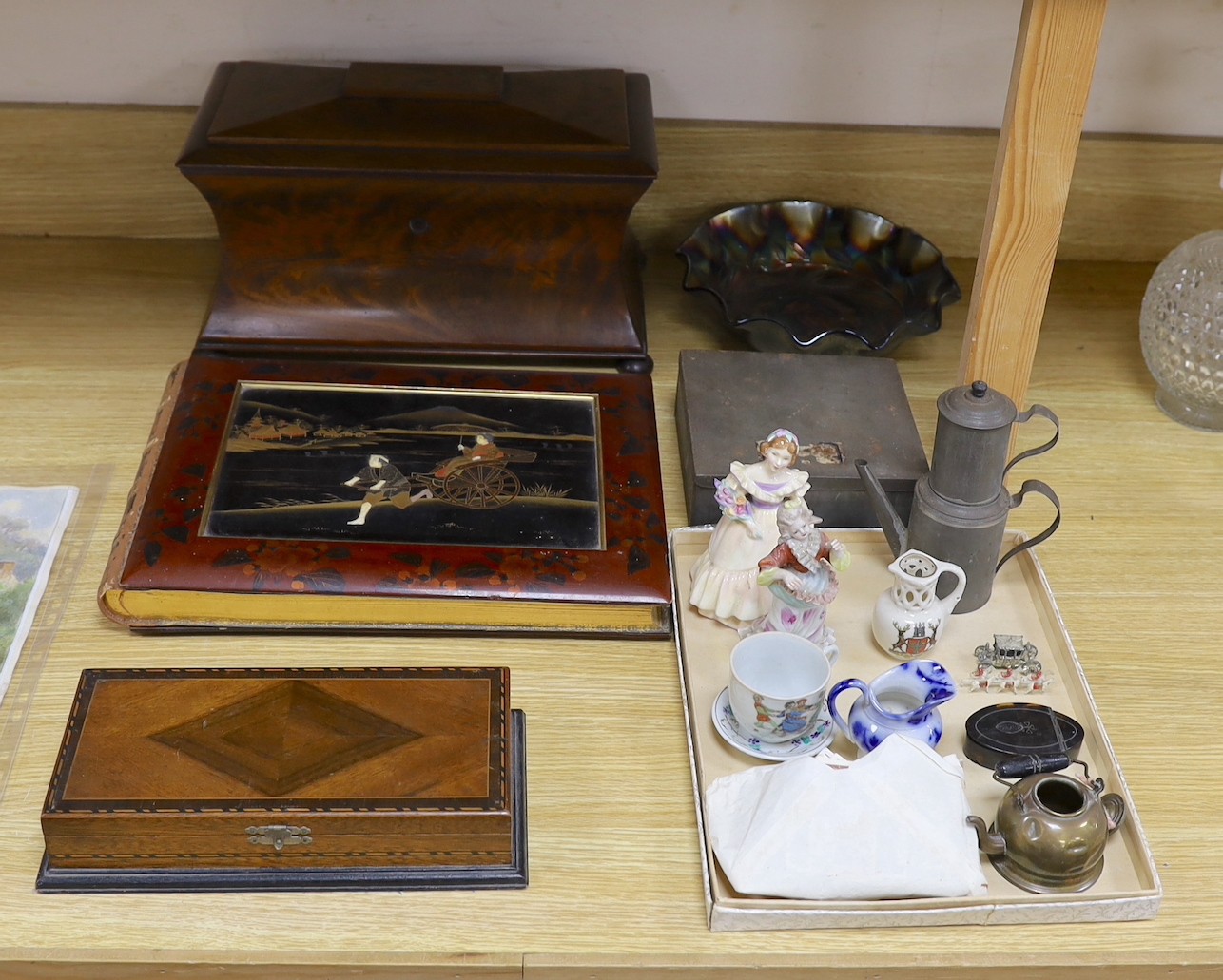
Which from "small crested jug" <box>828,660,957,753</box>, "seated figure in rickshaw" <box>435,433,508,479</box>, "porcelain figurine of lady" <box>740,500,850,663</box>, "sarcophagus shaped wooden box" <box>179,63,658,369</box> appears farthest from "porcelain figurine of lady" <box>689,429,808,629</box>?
"sarcophagus shaped wooden box" <box>179,63,658,369</box>

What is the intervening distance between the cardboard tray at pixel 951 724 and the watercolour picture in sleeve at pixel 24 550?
1.89ft

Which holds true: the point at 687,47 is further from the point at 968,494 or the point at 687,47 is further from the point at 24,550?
the point at 24,550

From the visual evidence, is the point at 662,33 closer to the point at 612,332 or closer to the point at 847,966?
the point at 612,332

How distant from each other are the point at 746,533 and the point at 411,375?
17.0 inches

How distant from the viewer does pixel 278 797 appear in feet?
3.15

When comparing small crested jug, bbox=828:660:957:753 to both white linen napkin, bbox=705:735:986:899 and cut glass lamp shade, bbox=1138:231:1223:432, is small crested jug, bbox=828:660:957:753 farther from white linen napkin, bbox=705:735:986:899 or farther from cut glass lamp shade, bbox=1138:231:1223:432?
cut glass lamp shade, bbox=1138:231:1223:432

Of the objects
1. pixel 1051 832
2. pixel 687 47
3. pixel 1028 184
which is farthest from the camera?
pixel 687 47

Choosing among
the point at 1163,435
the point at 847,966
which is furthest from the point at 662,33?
the point at 847,966

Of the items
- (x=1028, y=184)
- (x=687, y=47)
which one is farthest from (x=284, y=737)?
(x=687, y=47)

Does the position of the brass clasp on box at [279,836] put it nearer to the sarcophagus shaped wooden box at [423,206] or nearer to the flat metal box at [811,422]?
the flat metal box at [811,422]

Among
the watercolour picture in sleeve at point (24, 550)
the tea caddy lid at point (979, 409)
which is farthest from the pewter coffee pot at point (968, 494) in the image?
the watercolour picture in sleeve at point (24, 550)

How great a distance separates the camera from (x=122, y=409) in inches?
55.2

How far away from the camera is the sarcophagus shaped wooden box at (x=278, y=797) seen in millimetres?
952

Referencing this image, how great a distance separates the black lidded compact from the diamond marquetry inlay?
0.45 m
